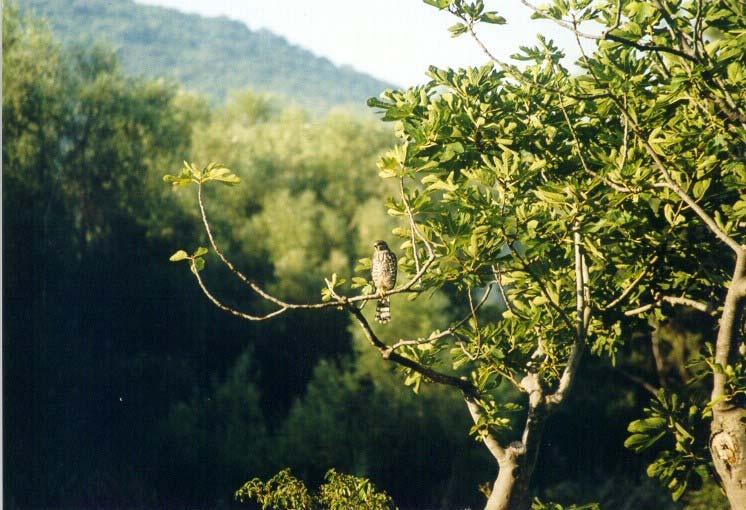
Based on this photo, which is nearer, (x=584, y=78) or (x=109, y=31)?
(x=584, y=78)

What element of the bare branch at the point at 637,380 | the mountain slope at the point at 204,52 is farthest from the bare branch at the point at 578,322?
the mountain slope at the point at 204,52

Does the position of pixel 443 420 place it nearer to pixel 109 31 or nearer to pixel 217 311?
pixel 217 311

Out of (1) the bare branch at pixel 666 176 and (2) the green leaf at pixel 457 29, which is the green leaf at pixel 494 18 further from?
(1) the bare branch at pixel 666 176

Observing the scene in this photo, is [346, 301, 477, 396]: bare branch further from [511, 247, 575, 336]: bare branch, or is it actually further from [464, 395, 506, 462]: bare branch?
[511, 247, 575, 336]: bare branch

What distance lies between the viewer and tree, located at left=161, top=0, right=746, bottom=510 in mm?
2406

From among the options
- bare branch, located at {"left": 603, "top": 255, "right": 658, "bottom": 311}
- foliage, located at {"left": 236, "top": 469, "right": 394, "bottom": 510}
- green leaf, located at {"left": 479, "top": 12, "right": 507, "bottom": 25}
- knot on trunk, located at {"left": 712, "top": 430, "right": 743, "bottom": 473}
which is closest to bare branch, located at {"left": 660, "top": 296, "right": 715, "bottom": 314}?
bare branch, located at {"left": 603, "top": 255, "right": 658, "bottom": 311}

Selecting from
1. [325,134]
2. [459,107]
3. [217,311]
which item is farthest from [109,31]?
[459,107]

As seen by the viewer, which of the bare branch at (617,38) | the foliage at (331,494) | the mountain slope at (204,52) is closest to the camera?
the bare branch at (617,38)

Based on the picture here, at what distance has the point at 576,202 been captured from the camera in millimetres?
2453

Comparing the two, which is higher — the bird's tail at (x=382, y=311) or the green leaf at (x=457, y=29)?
the green leaf at (x=457, y=29)

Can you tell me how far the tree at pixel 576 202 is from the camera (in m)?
2.41

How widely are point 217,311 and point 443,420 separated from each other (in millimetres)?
2492

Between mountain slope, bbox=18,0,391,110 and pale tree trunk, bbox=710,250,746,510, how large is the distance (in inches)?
217

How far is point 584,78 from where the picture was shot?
254 cm
